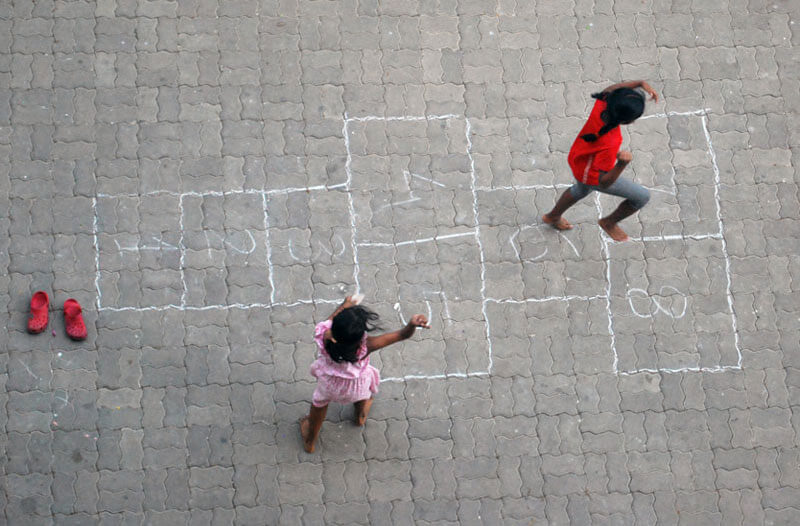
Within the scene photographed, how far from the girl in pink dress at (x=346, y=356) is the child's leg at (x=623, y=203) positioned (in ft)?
6.11

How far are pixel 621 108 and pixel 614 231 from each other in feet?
4.22

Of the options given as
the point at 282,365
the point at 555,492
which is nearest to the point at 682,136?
the point at 555,492

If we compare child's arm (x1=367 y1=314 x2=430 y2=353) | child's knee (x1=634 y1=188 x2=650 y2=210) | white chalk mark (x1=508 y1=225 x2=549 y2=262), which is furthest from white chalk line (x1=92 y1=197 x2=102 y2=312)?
child's knee (x1=634 y1=188 x2=650 y2=210)

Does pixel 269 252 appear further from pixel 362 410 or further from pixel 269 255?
pixel 362 410

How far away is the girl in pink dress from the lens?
4.89 meters

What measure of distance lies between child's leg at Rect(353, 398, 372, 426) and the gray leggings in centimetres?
198

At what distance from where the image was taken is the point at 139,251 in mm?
6395

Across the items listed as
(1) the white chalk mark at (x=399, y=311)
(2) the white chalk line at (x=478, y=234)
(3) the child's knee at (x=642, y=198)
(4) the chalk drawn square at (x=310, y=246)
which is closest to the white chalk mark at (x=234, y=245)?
(4) the chalk drawn square at (x=310, y=246)

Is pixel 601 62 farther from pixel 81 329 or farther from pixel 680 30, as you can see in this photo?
pixel 81 329

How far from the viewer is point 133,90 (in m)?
6.92

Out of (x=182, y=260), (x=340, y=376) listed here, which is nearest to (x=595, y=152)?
(x=340, y=376)

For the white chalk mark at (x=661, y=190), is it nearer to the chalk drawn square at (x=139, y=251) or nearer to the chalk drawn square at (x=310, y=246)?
the chalk drawn square at (x=310, y=246)

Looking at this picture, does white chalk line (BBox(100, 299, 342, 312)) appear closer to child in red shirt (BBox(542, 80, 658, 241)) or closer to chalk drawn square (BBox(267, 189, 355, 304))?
chalk drawn square (BBox(267, 189, 355, 304))

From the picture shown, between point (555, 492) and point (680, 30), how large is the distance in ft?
12.6
